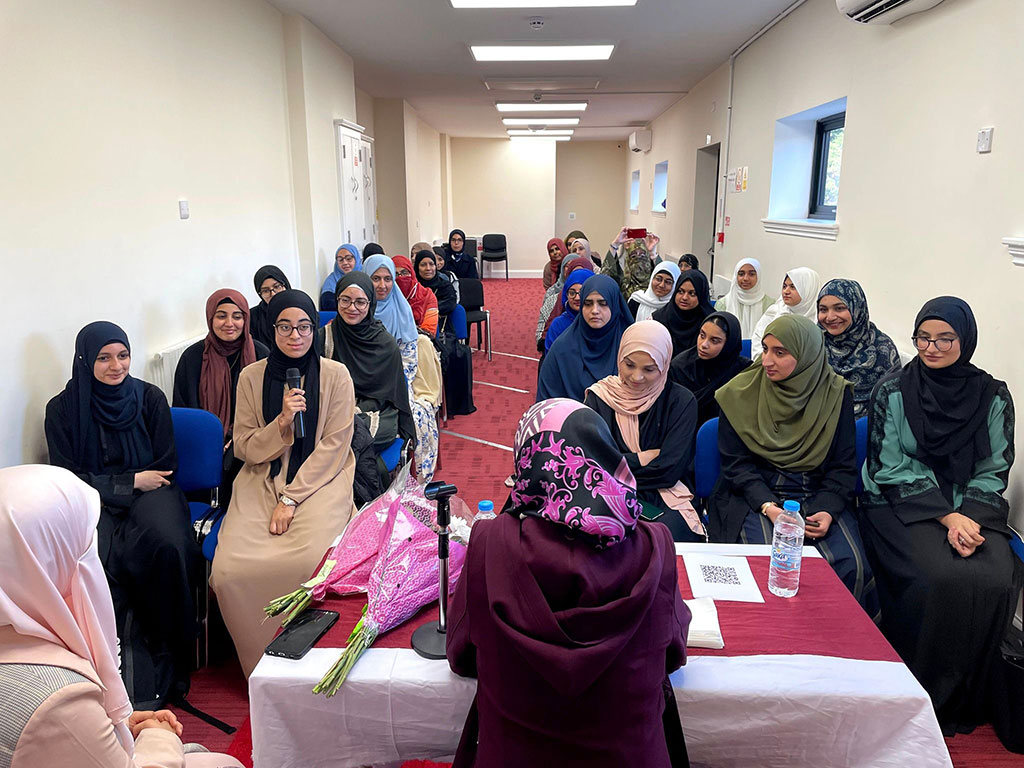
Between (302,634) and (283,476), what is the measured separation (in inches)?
51.2

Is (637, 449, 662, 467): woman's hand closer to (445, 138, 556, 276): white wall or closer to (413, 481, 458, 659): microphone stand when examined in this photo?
(413, 481, 458, 659): microphone stand

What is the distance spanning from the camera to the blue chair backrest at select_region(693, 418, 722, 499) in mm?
2896

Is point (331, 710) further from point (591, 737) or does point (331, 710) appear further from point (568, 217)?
point (568, 217)

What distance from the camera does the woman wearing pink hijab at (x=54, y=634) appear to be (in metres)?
1.13

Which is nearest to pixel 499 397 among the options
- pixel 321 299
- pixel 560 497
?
pixel 321 299

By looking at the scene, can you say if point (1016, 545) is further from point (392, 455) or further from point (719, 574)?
point (392, 455)

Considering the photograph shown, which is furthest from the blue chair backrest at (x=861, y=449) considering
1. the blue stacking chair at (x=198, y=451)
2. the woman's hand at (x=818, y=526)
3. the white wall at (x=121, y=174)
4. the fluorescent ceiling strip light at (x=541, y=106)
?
the fluorescent ceiling strip light at (x=541, y=106)

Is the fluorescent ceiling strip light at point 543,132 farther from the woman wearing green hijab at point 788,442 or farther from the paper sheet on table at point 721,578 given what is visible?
the paper sheet on table at point 721,578

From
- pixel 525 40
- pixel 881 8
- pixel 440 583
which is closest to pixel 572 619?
pixel 440 583

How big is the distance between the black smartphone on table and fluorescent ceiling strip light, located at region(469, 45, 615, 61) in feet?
19.3

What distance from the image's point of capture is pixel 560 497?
53.1 inches

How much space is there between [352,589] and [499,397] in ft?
15.6

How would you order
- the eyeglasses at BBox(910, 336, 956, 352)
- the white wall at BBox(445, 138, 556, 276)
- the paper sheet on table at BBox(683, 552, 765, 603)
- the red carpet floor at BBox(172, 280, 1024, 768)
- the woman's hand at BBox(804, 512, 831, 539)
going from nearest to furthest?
the paper sheet on table at BBox(683, 552, 765, 603) → the red carpet floor at BBox(172, 280, 1024, 768) → the woman's hand at BBox(804, 512, 831, 539) → the eyeglasses at BBox(910, 336, 956, 352) → the white wall at BBox(445, 138, 556, 276)

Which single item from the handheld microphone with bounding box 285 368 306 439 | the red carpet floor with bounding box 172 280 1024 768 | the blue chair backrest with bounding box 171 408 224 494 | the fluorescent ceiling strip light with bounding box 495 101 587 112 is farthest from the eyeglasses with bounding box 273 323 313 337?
the fluorescent ceiling strip light with bounding box 495 101 587 112
